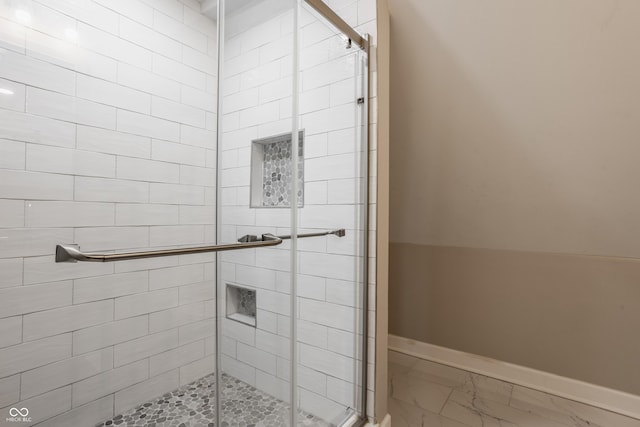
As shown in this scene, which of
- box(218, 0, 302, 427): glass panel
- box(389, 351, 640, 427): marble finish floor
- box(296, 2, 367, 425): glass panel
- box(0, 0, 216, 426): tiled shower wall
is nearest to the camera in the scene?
box(0, 0, 216, 426): tiled shower wall

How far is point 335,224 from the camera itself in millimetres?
1517

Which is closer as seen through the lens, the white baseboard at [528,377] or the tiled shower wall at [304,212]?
the tiled shower wall at [304,212]

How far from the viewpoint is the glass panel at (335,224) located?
4.71 feet

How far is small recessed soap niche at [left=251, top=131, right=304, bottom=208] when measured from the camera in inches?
45.0

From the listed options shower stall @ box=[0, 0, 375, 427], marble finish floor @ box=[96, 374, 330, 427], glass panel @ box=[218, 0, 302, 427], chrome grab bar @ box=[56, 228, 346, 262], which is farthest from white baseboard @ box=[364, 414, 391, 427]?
chrome grab bar @ box=[56, 228, 346, 262]

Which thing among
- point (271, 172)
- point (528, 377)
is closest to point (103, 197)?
point (271, 172)

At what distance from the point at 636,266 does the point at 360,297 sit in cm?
160

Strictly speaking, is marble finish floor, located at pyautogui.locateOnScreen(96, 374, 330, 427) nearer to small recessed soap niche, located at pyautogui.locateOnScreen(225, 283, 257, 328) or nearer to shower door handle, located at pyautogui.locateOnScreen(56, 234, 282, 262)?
A: small recessed soap niche, located at pyautogui.locateOnScreen(225, 283, 257, 328)

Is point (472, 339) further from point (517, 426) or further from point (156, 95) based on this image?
point (156, 95)

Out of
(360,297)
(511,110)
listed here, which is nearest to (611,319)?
(511,110)

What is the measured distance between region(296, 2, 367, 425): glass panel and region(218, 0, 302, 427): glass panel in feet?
0.79

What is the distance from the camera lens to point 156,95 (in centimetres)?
132

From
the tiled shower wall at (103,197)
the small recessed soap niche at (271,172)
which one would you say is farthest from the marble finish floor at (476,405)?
the small recessed soap niche at (271,172)

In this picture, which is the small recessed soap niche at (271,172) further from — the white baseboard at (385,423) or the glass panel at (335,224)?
the white baseboard at (385,423)
